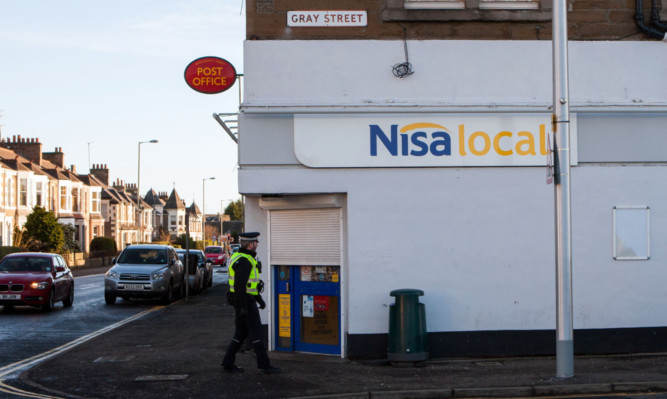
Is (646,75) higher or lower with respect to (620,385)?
higher

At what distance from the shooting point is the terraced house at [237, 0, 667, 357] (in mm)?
11734

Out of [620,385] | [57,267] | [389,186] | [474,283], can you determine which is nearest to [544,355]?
[474,283]

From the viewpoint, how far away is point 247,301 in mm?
10453

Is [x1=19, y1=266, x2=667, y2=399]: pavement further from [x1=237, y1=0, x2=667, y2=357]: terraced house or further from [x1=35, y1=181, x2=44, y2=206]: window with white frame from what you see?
[x1=35, y1=181, x2=44, y2=206]: window with white frame

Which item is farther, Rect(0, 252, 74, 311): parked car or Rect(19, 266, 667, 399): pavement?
Rect(0, 252, 74, 311): parked car

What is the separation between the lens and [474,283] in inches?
465

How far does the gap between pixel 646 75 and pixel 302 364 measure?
6.72 meters

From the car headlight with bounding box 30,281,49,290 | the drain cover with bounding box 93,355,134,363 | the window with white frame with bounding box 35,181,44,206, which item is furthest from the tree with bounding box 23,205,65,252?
the drain cover with bounding box 93,355,134,363

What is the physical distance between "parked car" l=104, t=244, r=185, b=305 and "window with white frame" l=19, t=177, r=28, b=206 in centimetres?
3425

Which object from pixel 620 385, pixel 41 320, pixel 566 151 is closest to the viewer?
pixel 620 385

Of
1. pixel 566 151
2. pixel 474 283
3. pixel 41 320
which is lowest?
pixel 41 320

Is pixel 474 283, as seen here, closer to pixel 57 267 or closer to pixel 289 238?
pixel 289 238

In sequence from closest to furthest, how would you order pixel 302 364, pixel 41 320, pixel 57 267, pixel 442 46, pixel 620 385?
pixel 620 385, pixel 302 364, pixel 442 46, pixel 41 320, pixel 57 267

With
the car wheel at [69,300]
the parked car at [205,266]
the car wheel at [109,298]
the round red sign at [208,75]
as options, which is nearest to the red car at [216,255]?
the parked car at [205,266]
